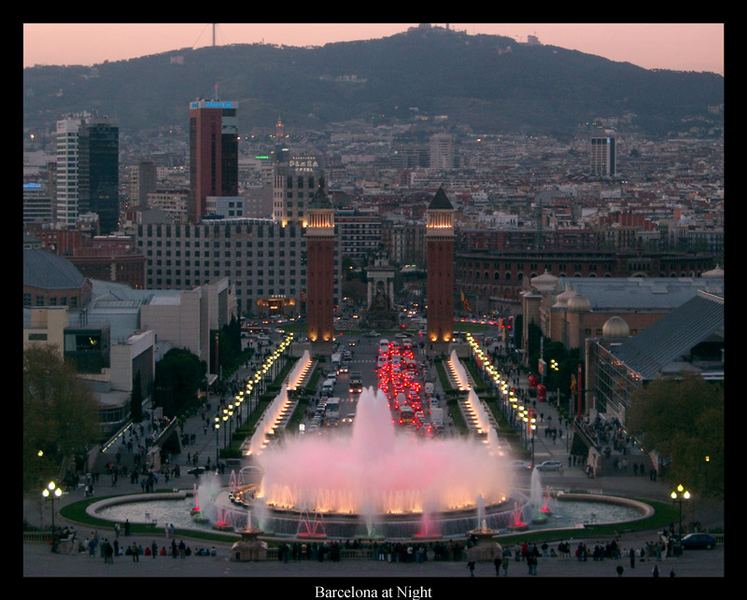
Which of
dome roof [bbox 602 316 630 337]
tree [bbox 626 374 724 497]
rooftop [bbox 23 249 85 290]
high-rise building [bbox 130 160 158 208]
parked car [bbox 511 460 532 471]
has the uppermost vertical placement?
high-rise building [bbox 130 160 158 208]

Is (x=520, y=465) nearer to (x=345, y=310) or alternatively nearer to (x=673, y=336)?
(x=673, y=336)

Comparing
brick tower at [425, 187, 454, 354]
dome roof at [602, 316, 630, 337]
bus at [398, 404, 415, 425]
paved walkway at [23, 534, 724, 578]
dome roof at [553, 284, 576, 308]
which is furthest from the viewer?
brick tower at [425, 187, 454, 354]

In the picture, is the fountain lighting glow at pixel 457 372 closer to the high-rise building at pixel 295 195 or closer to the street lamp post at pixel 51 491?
the street lamp post at pixel 51 491

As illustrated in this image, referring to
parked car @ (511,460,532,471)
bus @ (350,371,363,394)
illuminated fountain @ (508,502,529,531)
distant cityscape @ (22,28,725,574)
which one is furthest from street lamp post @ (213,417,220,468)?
bus @ (350,371,363,394)

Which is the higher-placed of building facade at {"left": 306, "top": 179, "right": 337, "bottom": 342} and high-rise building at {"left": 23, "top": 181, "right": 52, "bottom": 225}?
high-rise building at {"left": 23, "top": 181, "right": 52, "bottom": 225}

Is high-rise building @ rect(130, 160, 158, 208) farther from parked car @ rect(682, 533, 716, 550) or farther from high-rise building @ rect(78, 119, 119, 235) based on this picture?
parked car @ rect(682, 533, 716, 550)

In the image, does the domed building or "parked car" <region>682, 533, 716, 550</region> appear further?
Answer: the domed building
